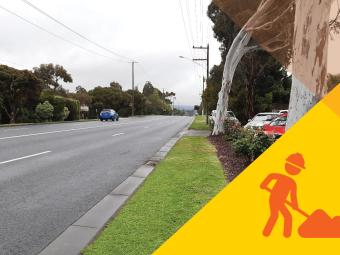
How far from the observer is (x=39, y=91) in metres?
36.0

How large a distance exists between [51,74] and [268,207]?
63.3 metres

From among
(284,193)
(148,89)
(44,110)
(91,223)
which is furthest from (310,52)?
(148,89)

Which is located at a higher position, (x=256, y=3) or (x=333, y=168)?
(x=256, y=3)

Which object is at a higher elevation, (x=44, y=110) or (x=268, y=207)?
(x=44, y=110)

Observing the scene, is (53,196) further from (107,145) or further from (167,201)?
(107,145)

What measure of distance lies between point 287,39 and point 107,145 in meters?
11.3

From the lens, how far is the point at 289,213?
3.53 meters

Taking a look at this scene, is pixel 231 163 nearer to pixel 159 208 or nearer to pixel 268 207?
pixel 159 208

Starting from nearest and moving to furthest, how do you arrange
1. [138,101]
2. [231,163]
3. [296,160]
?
1. [296,160]
2. [231,163]
3. [138,101]

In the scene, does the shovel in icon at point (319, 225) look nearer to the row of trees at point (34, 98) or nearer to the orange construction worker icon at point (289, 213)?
the orange construction worker icon at point (289, 213)

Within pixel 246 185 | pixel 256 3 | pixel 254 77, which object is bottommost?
pixel 246 185

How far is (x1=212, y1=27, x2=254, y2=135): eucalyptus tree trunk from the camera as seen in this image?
65.3 feet

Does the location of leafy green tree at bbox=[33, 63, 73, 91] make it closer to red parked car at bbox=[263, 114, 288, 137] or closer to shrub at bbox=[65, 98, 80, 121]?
shrub at bbox=[65, 98, 80, 121]

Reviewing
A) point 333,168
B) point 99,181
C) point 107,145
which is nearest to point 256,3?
point 107,145
